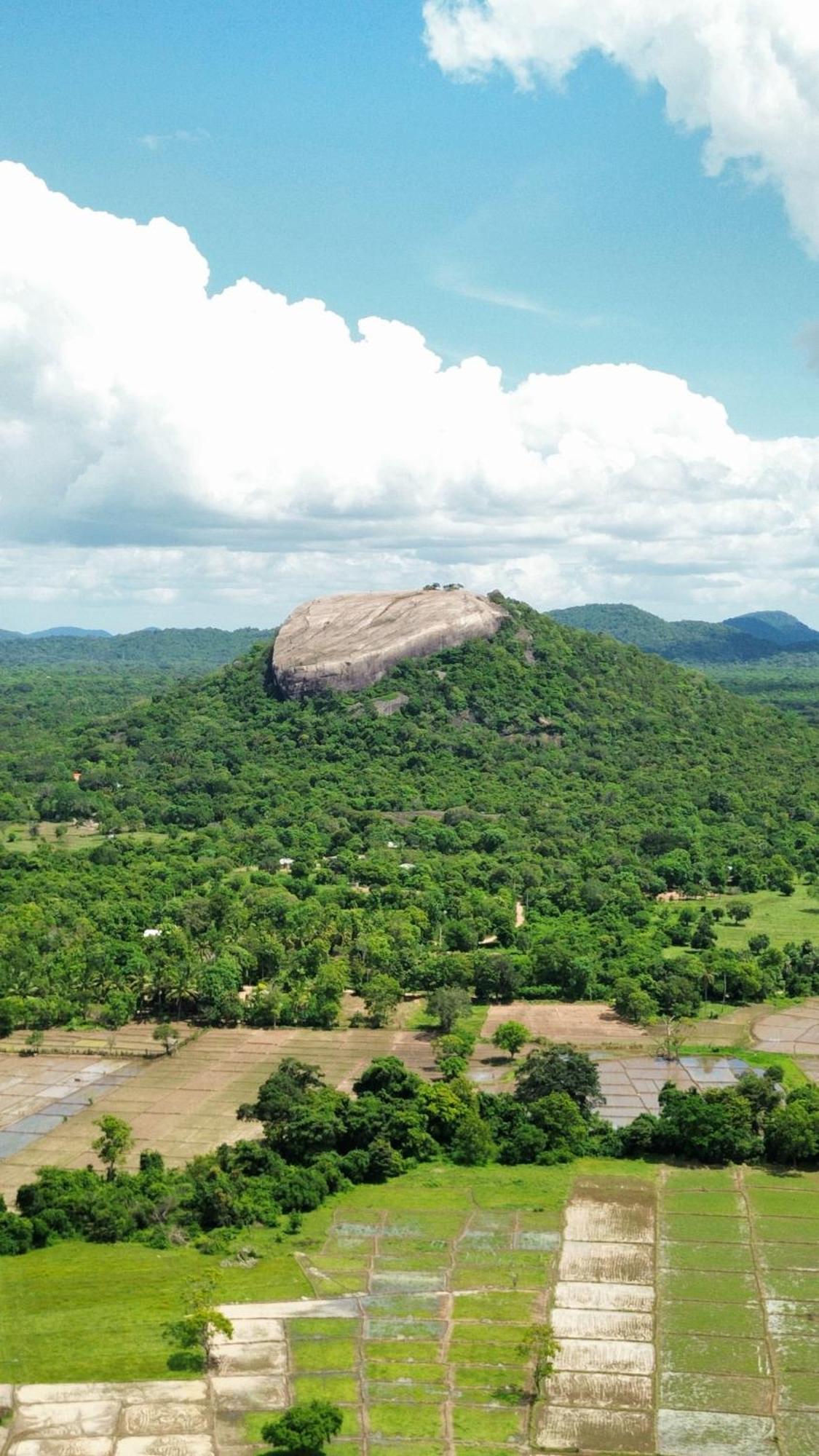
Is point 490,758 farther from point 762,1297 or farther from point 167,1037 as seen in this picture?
point 762,1297

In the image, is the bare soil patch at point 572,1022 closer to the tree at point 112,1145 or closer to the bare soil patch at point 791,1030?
the bare soil patch at point 791,1030

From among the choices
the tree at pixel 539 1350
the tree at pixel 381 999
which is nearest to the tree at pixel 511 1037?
the tree at pixel 381 999

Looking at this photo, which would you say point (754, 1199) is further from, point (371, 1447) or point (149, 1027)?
point (149, 1027)

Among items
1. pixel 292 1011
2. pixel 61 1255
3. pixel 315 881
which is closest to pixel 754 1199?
pixel 61 1255

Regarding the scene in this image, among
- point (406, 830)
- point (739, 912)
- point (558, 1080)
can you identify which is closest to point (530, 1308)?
point (558, 1080)

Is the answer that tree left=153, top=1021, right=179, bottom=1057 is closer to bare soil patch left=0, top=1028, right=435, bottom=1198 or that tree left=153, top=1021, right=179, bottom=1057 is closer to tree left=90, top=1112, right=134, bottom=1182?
bare soil patch left=0, top=1028, right=435, bottom=1198


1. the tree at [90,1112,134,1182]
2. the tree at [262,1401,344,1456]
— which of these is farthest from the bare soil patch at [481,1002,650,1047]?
the tree at [262,1401,344,1456]

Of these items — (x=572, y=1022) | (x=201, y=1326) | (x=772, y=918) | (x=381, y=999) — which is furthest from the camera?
(x=772, y=918)
